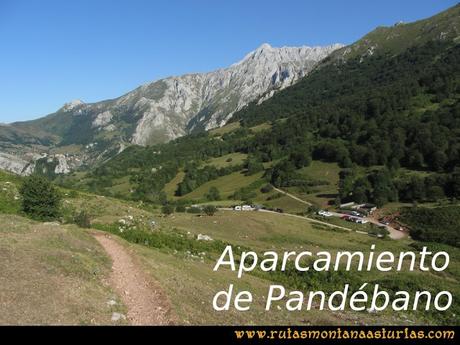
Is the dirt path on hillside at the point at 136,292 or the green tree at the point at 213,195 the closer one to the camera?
the dirt path on hillside at the point at 136,292

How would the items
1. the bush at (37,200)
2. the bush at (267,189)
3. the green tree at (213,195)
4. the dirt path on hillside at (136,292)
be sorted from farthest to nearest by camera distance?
the green tree at (213,195), the bush at (267,189), the bush at (37,200), the dirt path on hillside at (136,292)

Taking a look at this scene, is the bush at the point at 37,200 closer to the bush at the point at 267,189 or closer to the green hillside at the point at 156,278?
the green hillside at the point at 156,278

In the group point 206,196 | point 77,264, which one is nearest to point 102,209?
point 77,264

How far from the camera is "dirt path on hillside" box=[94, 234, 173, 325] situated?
21078mm

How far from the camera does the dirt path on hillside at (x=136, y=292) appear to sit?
69.2ft

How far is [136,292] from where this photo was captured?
24562 mm

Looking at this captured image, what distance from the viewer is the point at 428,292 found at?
39.7 m

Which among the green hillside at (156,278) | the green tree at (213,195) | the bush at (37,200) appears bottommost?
the green tree at (213,195)

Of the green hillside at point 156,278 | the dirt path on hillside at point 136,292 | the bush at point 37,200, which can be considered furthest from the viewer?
the bush at point 37,200

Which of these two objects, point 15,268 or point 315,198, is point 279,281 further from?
point 315,198

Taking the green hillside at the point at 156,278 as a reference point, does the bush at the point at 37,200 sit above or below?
above

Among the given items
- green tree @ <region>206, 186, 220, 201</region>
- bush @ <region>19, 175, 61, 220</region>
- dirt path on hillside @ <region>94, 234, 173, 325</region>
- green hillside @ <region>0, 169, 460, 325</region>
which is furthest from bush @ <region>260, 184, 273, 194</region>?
dirt path on hillside @ <region>94, 234, 173, 325</region>

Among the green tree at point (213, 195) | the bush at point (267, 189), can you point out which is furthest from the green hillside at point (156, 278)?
the green tree at point (213, 195)
